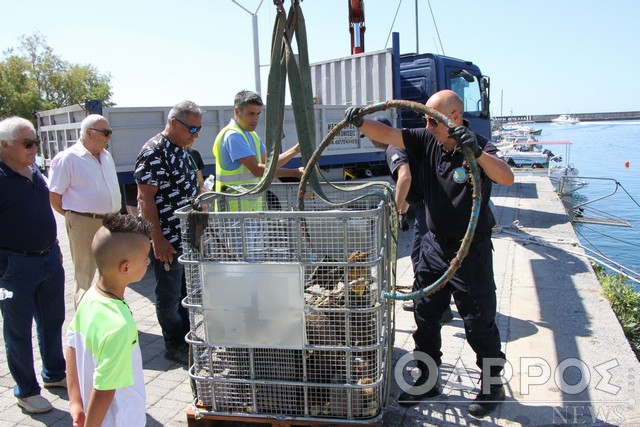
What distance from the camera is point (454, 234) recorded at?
2.89m

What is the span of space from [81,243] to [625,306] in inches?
209

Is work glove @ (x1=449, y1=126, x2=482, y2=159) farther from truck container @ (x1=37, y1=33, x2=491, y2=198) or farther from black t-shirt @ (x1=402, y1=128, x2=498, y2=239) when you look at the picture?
truck container @ (x1=37, y1=33, x2=491, y2=198)

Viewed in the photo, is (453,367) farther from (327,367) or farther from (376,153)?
(376,153)

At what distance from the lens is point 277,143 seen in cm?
277

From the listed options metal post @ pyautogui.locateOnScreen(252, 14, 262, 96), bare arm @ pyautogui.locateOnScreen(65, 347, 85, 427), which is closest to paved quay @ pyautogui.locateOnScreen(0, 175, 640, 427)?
bare arm @ pyautogui.locateOnScreen(65, 347, 85, 427)

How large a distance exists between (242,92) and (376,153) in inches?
215

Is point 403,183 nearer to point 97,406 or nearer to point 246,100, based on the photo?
point 246,100

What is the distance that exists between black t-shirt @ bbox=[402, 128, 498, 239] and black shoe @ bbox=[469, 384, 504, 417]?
98 cm

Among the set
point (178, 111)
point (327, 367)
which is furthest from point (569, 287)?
point (178, 111)

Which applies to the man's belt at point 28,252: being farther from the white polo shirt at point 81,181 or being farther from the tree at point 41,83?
the tree at point 41,83

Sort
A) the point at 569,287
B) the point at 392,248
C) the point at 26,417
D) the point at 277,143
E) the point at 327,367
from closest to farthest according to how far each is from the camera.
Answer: the point at 327,367, the point at 277,143, the point at 26,417, the point at 392,248, the point at 569,287

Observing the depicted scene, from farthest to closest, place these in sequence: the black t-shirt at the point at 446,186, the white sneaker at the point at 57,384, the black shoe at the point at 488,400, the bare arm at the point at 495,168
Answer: the white sneaker at the point at 57,384
the black shoe at the point at 488,400
the black t-shirt at the point at 446,186
the bare arm at the point at 495,168

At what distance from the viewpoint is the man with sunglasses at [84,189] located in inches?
147

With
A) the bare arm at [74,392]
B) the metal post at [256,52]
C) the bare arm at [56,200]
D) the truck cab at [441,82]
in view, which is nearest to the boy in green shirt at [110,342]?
the bare arm at [74,392]
